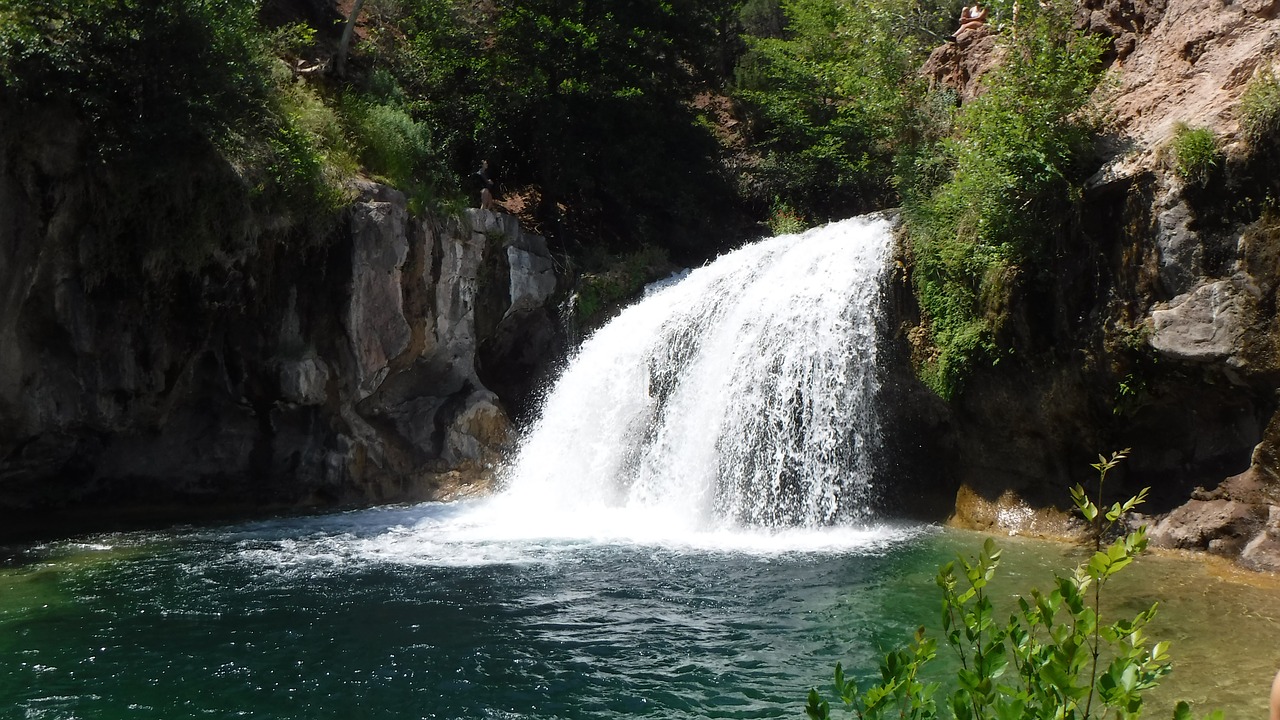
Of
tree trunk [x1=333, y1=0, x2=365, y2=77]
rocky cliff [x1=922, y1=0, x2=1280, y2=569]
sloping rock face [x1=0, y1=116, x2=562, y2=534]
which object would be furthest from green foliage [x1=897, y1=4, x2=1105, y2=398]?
tree trunk [x1=333, y1=0, x2=365, y2=77]

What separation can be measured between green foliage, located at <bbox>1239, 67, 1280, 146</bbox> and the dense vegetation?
175cm

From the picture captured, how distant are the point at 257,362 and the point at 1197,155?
13020mm

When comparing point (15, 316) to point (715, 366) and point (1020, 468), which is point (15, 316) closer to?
point (715, 366)

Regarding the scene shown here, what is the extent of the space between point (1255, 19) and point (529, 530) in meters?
10.6

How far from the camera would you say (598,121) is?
20203 mm

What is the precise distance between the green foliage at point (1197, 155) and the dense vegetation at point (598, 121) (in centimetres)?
127

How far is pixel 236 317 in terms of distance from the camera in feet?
47.6

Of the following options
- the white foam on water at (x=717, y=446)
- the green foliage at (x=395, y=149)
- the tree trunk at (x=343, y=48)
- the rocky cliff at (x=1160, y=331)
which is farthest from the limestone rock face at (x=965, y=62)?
the tree trunk at (x=343, y=48)

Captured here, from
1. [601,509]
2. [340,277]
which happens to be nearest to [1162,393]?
[601,509]

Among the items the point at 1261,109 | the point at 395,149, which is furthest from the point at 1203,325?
the point at 395,149

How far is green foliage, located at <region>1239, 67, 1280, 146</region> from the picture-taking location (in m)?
9.38

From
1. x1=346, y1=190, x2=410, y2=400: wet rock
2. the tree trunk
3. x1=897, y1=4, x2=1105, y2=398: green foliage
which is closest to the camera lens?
x1=897, y1=4, x2=1105, y2=398: green foliage

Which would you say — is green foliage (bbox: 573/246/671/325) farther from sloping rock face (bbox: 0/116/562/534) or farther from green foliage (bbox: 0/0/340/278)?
green foliage (bbox: 0/0/340/278)

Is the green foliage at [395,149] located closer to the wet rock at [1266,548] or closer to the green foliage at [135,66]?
the green foliage at [135,66]
